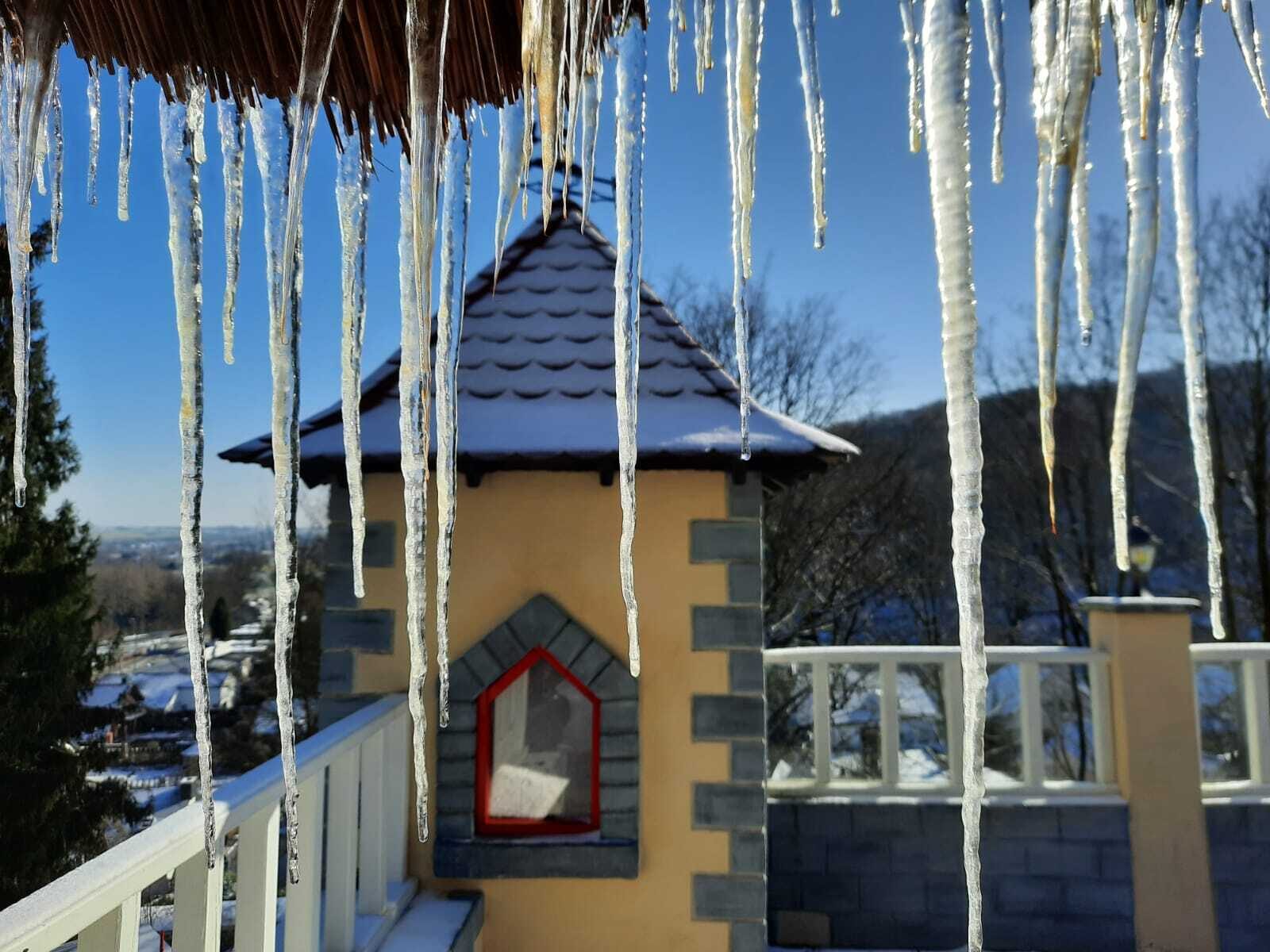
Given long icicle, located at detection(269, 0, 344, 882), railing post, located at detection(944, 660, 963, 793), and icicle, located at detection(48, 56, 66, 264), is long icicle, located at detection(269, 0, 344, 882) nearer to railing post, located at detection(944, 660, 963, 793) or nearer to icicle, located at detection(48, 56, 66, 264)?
icicle, located at detection(48, 56, 66, 264)

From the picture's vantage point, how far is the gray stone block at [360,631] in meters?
3.24

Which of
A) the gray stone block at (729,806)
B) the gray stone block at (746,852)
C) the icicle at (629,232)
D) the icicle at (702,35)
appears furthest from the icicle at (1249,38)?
the gray stone block at (746,852)

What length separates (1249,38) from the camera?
1.00 metres

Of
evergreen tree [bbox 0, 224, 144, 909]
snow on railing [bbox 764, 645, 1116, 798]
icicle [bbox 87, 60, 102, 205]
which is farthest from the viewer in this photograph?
evergreen tree [bbox 0, 224, 144, 909]

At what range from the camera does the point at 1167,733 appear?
14.3 feet

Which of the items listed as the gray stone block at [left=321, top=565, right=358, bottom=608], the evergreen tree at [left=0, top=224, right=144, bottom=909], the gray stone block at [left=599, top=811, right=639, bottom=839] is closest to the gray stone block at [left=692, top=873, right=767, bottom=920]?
the gray stone block at [left=599, top=811, right=639, bottom=839]

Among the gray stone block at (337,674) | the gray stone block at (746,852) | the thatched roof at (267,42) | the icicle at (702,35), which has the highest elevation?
the thatched roof at (267,42)

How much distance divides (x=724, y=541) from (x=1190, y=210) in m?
2.45

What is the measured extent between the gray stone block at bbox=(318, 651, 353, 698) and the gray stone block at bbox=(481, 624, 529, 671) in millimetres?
671

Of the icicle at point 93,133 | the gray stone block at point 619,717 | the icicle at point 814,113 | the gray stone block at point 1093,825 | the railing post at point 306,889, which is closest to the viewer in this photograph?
the icicle at point 814,113

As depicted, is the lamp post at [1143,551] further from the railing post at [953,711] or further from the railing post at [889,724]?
the railing post at [889,724]

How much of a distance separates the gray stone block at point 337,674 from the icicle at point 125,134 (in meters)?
2.15

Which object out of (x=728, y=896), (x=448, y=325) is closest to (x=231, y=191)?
(x=448, y=325)

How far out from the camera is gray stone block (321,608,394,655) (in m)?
3.24
